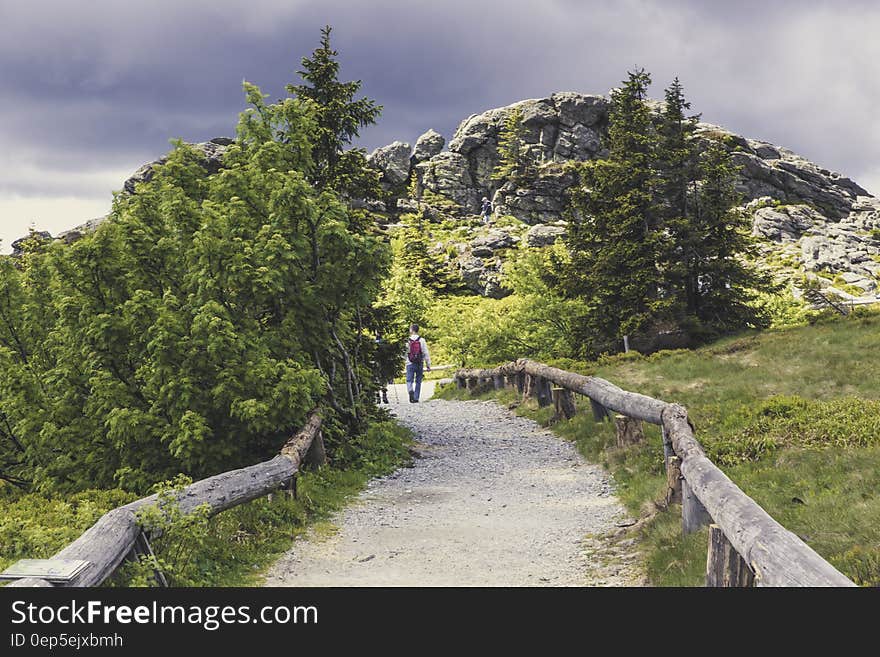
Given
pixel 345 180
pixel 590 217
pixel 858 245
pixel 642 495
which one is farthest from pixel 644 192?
pixel 858 245

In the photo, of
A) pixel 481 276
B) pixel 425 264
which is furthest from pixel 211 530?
pixel 425 264

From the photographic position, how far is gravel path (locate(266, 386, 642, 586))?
22.9 feet

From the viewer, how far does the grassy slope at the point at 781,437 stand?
6.33m

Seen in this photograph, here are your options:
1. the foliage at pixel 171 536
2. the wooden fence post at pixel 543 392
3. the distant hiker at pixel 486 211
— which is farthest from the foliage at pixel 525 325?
the distant hiker at pixel 486 211

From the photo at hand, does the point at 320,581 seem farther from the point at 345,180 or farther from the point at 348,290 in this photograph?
the point at 345,180

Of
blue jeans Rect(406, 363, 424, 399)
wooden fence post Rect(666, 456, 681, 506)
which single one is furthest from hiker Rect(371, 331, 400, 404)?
wooden fence post Rect(666, 456, 681, 506)

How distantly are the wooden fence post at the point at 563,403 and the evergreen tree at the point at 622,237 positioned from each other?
9104 mm

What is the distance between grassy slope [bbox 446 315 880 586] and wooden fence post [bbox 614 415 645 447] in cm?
24

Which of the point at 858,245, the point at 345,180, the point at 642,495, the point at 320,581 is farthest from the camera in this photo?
the point at 858,245

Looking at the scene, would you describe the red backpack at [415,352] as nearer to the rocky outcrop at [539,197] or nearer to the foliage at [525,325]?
the foliage at [525,325]

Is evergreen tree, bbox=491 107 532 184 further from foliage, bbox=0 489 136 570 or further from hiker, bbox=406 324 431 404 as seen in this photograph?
foliage, bbox=0 489 136 570

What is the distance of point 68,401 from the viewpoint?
11.3m
